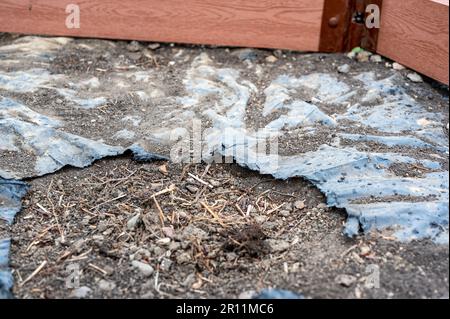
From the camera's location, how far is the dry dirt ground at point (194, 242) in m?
2.33

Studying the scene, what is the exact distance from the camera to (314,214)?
2.71 m

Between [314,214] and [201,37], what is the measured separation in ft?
6.23

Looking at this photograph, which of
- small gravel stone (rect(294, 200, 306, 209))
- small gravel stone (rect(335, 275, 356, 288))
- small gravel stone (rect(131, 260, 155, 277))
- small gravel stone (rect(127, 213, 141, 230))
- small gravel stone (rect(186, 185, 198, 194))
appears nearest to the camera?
small gravel stone (rect(335, 275, 356, 288))

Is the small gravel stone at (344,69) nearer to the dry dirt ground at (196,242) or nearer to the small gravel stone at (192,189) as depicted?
the dry dirt ground at (196,242)

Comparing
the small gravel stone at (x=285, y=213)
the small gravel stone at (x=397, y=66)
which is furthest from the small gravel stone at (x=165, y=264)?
the small gravel stone at (x=397, y=66)

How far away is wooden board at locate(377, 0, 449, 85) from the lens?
11.5ft

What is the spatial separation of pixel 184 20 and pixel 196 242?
2.03 meters

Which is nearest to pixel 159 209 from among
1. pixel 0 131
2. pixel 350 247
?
pixel 350 247

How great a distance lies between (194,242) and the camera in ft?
8.41

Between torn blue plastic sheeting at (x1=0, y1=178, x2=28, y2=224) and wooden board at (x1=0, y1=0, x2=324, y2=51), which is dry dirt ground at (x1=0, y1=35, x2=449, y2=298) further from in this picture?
wooden board at (x1=0, y1=0, x2=324, y2=51)

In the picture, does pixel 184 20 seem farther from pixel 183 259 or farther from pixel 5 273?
pixel 5 273

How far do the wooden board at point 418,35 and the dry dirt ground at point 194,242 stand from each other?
1155mm

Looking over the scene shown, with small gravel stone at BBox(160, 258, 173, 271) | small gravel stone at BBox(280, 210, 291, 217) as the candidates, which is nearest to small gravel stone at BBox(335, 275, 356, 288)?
small gravel stone at BBox(280, 210, 291, 217)

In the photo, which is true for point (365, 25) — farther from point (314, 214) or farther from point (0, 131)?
point (0, 131)
